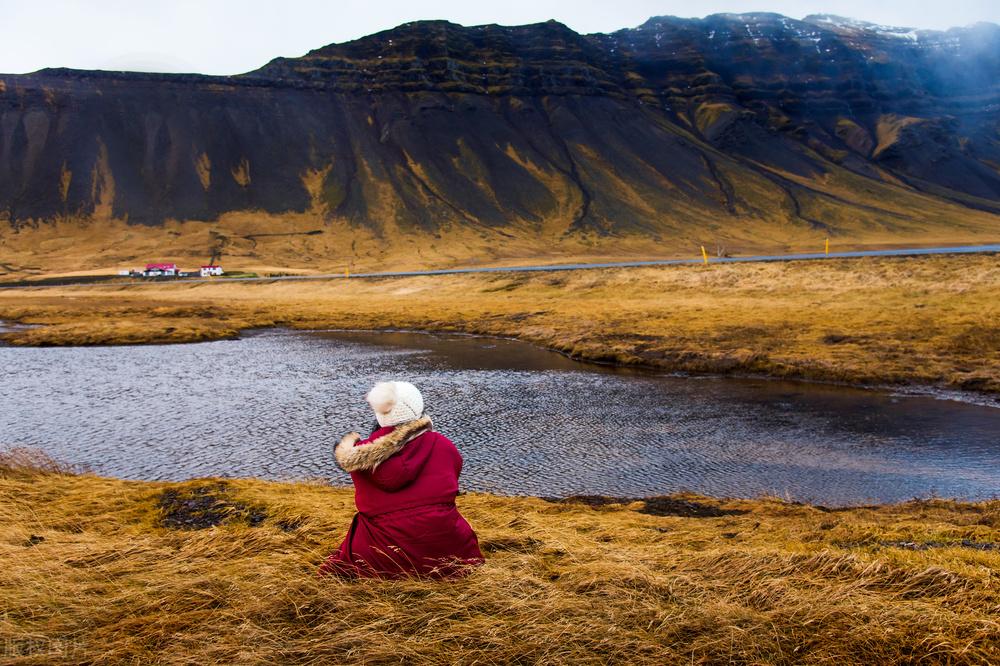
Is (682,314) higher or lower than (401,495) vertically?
lower

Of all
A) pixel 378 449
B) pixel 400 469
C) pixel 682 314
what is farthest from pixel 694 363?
pixel 378 449

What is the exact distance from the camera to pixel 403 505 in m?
6.47

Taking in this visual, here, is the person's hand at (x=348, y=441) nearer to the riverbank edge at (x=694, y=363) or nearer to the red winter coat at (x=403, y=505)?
the red winter coat at (x=403, y=505)

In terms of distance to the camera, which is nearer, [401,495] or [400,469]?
[400,469]

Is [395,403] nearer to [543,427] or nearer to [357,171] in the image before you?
[543,427]

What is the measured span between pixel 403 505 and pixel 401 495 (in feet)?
0.33

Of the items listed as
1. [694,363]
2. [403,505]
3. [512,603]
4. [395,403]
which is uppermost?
[395,403]

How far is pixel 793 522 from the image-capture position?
11.5 m

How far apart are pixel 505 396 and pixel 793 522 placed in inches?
628

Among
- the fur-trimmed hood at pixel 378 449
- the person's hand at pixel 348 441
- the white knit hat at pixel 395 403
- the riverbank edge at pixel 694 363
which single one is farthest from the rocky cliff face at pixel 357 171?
the fur-trimmed hood at pixel 378 449

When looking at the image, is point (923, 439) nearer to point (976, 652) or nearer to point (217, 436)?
point (976, 652)

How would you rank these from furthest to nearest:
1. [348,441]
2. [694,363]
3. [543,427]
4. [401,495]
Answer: [694,363] → [543,427] → [348,441] → [401,495]

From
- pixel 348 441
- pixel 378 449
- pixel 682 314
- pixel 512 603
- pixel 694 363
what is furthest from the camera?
pixel 682 314

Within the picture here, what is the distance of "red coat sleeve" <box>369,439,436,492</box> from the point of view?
632 centimetres
